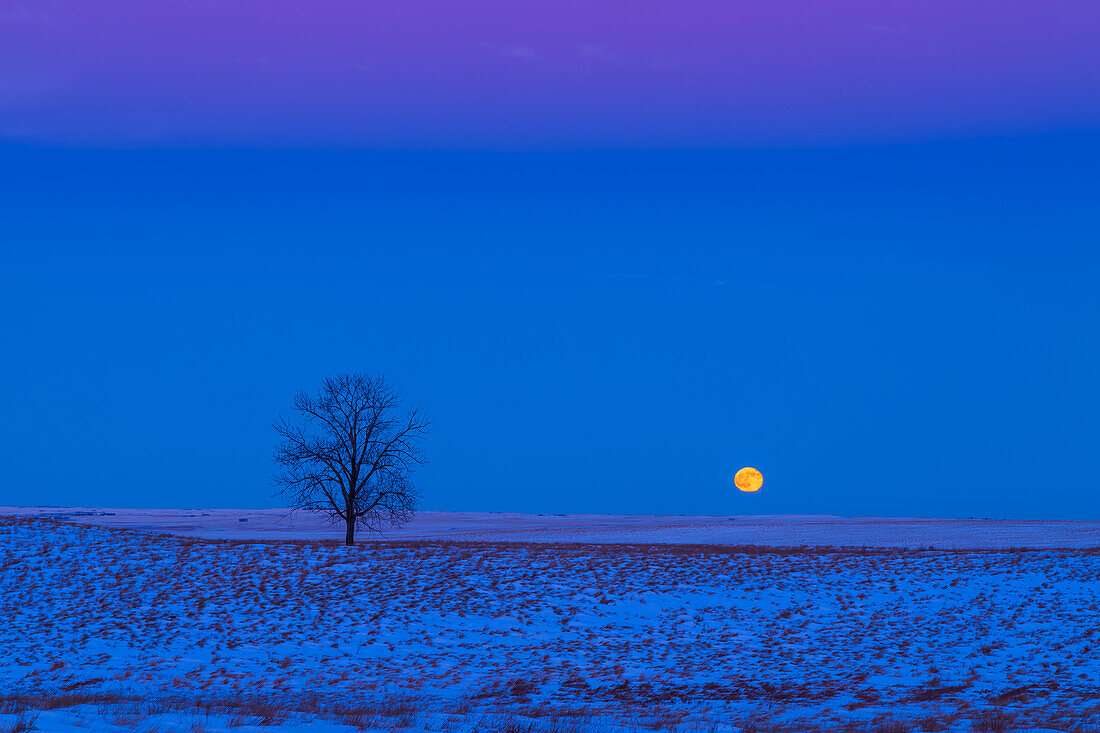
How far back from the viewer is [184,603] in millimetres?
25016

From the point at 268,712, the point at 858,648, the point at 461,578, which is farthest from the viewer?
the point at 461,578

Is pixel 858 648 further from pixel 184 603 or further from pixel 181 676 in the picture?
pixel 184 603

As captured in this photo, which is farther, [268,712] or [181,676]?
[181,676]

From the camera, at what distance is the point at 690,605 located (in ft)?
81.7

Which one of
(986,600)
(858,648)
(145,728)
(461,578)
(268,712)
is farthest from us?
(461,578)

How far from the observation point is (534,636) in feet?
72.7

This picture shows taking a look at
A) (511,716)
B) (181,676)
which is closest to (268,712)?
(511,716)

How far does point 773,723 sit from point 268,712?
7.42 meters

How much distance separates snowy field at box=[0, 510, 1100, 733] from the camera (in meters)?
13.8

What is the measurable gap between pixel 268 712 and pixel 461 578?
14792 millimetres

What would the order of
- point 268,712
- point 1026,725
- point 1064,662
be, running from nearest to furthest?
1. point 1026,725
2. point 268,712
3. point 1064,662

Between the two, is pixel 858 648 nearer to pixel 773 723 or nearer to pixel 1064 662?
pixel 1064 662

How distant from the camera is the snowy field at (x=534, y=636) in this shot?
13789 mm

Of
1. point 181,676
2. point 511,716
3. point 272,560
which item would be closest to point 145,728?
point 511,716
